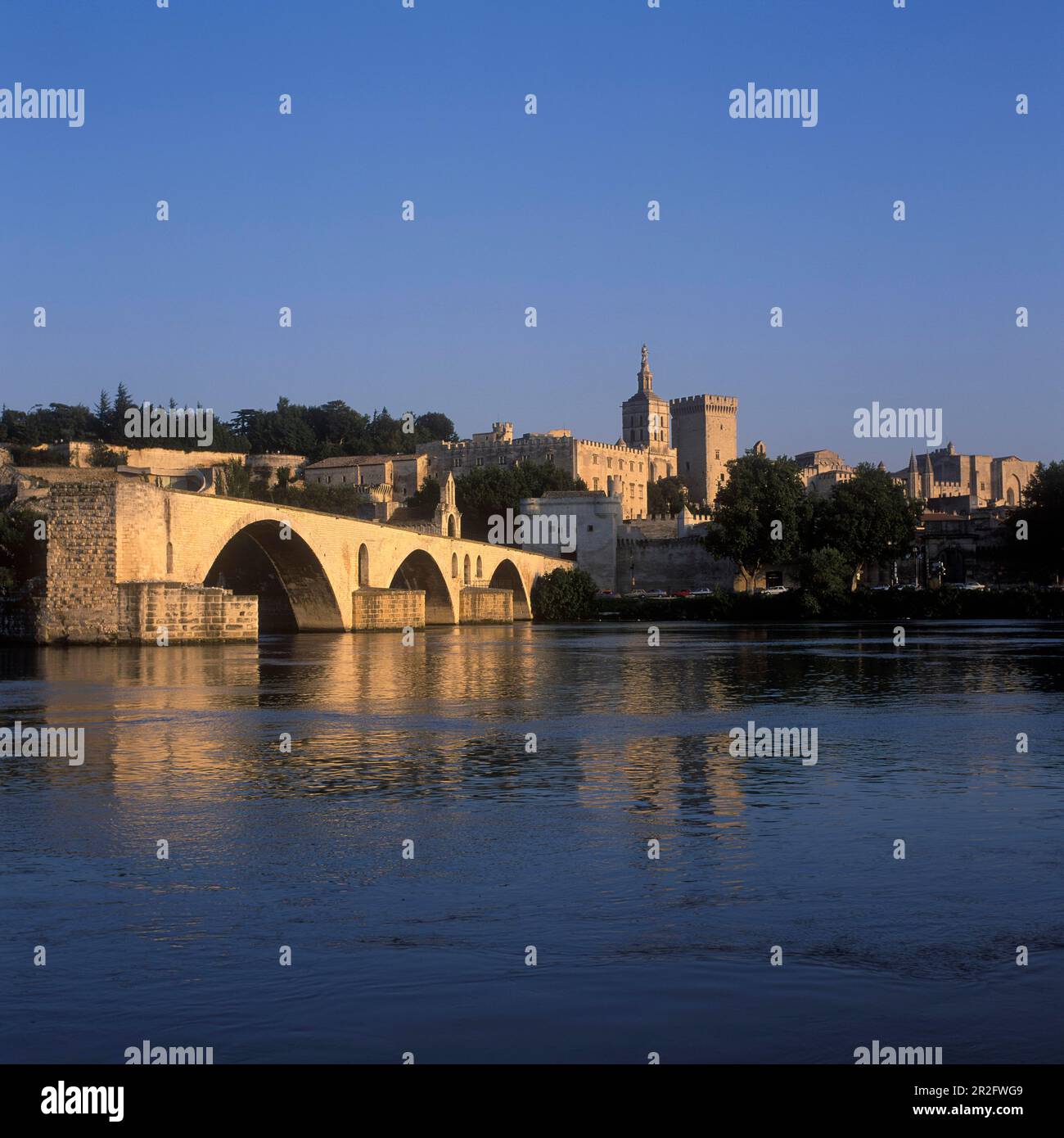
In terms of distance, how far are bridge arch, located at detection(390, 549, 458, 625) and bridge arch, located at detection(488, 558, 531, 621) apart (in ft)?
39.9

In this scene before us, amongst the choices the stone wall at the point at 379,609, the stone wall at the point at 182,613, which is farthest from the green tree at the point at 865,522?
the stone wall at the point at 182,613

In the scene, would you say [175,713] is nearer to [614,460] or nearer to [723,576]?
[723,576]

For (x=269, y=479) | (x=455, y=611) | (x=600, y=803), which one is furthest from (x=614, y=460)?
(x=600, y=803)

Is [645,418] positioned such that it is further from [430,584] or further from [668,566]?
[430,584]

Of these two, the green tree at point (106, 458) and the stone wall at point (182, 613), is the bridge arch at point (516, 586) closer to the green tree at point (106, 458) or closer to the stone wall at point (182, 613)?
the green tree at point (106, 458)

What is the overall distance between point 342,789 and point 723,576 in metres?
93.3

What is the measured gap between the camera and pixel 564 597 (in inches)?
3740

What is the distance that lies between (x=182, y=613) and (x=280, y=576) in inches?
615

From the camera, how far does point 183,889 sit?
8.87m

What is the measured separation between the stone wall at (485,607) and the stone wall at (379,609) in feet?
57.7

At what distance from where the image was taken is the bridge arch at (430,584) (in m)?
76.6

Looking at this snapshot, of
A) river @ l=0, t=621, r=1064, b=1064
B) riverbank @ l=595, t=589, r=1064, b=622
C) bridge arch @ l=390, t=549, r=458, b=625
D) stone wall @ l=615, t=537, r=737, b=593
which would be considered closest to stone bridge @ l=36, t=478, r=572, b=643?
bridge arch @ l=390, t=549, r=458, b=625

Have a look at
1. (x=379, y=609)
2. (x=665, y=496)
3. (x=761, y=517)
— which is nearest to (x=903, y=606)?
(x=761, y=517)

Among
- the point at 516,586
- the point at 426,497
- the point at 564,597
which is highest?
the point at 426,497
